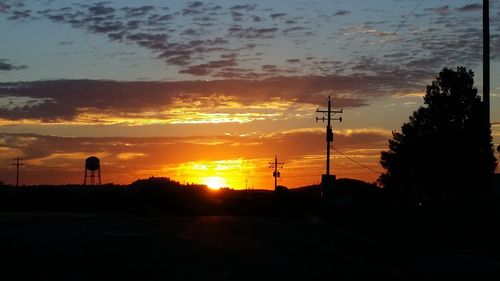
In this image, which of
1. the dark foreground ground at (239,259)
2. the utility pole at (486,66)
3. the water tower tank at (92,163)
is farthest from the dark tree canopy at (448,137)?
the water tower tank at (92,163)

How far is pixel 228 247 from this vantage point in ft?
91.0

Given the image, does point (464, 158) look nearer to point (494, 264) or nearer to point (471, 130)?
point (471, 130)

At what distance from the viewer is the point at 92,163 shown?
120875mm

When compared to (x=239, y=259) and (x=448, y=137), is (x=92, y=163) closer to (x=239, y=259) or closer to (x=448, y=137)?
(x=448, y=137)

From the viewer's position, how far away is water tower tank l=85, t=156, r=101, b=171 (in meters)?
121

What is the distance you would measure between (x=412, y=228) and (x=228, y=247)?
11.2m

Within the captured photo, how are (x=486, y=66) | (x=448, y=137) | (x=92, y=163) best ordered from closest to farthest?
1. (x=486, y=66)
2. (x=448, y=137)
3. (x=92, y=163)

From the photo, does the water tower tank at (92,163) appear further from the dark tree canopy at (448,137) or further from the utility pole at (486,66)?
the utility pole at (486,66)

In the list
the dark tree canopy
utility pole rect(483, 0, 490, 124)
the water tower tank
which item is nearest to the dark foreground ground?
utility pole rect(483, 0, 490, 124)

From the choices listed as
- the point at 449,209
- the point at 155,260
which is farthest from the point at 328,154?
the point at 155,260

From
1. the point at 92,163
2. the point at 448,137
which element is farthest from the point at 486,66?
the point at 92,163

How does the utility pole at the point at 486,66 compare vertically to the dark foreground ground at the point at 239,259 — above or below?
above

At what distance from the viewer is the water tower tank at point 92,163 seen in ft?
397

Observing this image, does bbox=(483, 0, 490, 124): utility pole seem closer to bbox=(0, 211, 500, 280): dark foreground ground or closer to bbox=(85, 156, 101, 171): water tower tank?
bbox=(0, 211, 500, 280): dark foreground ground
